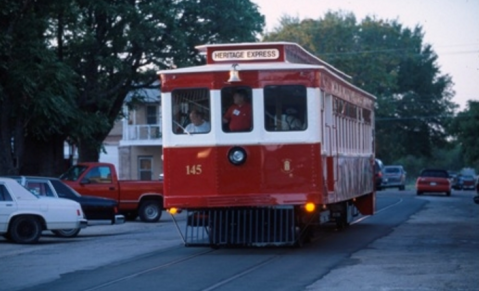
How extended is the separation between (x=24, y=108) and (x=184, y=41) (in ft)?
30.0

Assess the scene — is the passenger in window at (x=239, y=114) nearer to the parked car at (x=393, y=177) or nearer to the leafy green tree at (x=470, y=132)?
the leafy green tree at (x=470, y=132)

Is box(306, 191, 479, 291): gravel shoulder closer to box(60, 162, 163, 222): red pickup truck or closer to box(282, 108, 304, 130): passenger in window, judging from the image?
box(282, 108, 304, 130): passenger in window

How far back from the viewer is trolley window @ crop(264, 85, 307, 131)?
58.4 feet

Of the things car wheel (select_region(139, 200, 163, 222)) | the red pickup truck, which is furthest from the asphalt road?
car wheel (select_region(139, 200, 163, 222))

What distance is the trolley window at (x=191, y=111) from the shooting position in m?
18.0

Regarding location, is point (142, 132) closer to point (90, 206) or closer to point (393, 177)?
point (393, 177)

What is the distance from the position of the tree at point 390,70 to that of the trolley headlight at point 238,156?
5543 centimetres

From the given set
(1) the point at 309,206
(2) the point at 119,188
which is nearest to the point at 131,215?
(2) the point at 119,188

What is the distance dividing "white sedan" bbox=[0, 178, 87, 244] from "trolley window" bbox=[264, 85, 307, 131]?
6.94 metres

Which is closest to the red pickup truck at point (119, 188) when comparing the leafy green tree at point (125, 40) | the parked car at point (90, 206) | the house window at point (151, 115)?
the leafy green tree at point (125, 40)

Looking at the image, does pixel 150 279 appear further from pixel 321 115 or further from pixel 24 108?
pixel 24 108

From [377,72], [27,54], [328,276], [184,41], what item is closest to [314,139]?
[328,276]

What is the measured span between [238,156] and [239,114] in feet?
2.57

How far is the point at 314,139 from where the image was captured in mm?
17656
